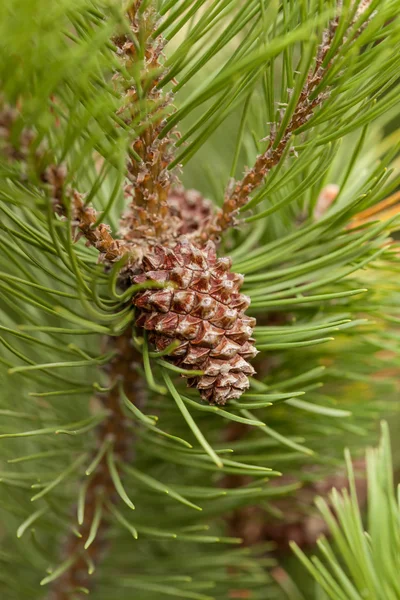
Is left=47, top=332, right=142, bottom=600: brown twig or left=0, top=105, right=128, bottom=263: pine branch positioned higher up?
left=0, top=105, right=128, bottom=263: pine branch

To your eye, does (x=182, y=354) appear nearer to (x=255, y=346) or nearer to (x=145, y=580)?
(x=255, y=346)

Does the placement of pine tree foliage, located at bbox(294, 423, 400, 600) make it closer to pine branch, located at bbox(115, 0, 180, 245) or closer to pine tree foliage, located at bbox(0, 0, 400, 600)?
pine tree foliage, located at bbox(0, 0, 400, 600)

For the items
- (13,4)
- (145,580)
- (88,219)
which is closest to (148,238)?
(88,219)

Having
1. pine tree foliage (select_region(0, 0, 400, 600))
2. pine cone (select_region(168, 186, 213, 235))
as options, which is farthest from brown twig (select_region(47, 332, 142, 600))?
pine cone (select_region(168, 186, 213, 235))

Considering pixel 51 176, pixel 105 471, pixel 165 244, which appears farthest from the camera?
pixel 105 471

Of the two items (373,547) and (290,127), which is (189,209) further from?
(373,547)

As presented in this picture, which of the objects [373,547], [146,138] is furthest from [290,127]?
[373,547]
